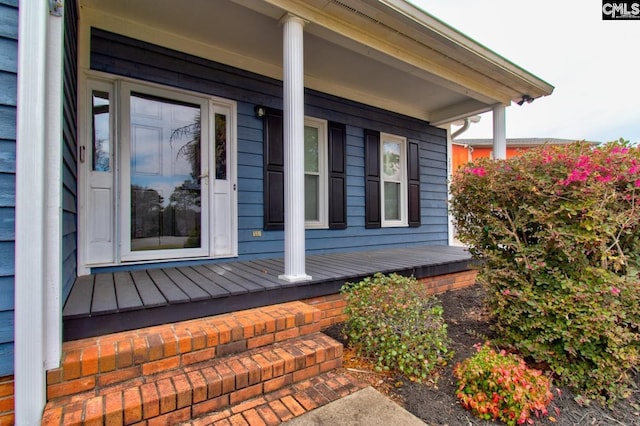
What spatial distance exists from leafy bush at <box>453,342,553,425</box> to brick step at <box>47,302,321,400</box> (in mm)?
1007

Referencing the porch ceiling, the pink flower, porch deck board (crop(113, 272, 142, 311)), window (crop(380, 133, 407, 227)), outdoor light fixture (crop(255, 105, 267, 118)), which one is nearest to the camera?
porch deck board (crop(113, 272, 142, 311))

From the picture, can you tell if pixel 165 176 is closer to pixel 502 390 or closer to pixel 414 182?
pixel 502 390

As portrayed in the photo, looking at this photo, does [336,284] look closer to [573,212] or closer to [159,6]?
[573,212]

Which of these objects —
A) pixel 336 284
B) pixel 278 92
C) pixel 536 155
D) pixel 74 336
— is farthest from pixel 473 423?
pixel 278 92

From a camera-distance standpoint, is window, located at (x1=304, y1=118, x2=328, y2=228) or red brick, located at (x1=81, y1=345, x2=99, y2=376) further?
window, located at (x1=304, y1=118, x2=328, y2=228)

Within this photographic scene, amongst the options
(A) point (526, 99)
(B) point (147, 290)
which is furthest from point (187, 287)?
(A) point (526, 99)

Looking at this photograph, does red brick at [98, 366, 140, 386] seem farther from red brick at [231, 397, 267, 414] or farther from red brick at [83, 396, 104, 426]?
red brick at [231, 397, 267, 414]

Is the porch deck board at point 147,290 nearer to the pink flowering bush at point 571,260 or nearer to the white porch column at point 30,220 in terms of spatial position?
the white porch column at point 30,220

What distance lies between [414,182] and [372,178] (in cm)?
103

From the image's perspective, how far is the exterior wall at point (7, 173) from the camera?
1377mm

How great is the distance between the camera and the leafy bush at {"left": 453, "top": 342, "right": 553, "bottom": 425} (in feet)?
5.25

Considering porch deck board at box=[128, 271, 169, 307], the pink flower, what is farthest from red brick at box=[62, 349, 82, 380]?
the pink flower

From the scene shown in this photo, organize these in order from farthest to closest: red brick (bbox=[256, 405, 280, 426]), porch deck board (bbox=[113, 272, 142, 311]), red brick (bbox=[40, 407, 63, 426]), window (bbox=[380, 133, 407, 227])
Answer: window (bbox=[380, 133, 407, 227]), porch deck board (bbox=[113, 272, 142, 311]), red brick (bbox=[256, 405, 280, 426]), red brick (bbox=[40, 407, 63, 426])

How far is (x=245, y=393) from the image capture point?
1.66 metres
